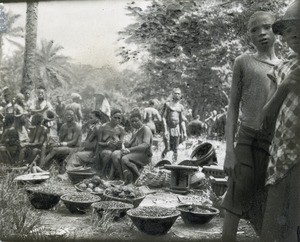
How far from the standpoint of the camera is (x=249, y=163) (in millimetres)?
3842

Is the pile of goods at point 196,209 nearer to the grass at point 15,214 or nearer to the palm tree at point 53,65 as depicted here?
the grass at point 15,214

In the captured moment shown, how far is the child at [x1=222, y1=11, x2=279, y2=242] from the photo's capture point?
3.81 meters

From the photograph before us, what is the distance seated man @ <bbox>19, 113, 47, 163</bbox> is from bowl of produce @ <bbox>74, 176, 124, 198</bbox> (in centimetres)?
59

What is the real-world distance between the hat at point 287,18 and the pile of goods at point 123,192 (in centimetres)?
220

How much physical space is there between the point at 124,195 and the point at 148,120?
84 cm

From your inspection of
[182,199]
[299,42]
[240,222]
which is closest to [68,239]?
[182,199]

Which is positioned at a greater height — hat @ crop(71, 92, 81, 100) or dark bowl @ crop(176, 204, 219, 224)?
hat @ crop(71, 92, 81, 100)

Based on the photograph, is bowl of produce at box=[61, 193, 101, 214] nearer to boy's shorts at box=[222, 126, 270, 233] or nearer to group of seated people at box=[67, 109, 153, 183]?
group of seated people at box=[67, 109, 153, 183]

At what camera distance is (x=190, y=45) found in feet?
14.6

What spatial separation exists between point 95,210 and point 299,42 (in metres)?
2.53

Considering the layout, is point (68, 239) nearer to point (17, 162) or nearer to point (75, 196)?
point (75, 196)

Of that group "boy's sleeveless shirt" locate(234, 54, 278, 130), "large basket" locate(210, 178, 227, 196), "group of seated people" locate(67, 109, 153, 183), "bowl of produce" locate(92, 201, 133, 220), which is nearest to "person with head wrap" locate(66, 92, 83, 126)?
"group of seated people" locate(67, 109, 153, 183)

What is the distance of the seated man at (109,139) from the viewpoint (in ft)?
16.2

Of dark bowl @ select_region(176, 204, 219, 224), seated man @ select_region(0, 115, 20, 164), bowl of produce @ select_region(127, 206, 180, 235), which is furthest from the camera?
seated man @ select_region(0, 115, 20, 164)
